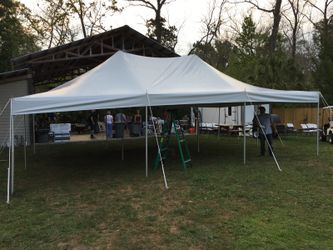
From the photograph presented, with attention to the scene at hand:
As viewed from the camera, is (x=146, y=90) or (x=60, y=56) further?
(x=60, y=56)

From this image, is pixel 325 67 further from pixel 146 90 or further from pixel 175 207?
pixel 175 207

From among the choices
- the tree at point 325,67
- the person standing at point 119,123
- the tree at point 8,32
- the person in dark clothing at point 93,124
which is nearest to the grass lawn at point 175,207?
the person standing at point 119,123

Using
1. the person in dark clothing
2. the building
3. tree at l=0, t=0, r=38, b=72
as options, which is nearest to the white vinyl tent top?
the building

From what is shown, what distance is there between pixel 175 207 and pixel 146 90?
3.13 meters

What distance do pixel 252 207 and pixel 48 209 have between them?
3192 mm

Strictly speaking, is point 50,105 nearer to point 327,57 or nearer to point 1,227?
point 1,227

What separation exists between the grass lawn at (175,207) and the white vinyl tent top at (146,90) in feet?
5.28

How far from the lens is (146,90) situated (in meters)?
8.76

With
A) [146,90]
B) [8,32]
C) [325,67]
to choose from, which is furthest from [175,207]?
[8,32]

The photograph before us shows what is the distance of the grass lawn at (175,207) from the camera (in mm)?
5012

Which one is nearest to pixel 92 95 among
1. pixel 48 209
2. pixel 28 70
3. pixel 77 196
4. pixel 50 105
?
pixel 50 105

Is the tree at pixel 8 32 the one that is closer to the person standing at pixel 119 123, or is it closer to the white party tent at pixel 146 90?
the person standing at pixel 119 123

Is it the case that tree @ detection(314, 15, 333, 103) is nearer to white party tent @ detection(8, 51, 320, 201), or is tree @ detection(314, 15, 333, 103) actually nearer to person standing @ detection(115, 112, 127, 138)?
person standing @ detection(115, 112, 127, 138)

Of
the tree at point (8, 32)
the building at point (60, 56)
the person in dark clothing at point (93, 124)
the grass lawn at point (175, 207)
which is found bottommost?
the grass lawn at point (175, 207)
